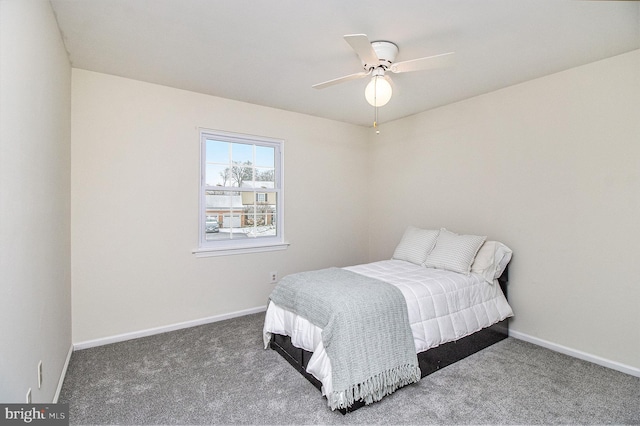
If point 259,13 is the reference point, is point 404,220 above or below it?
below

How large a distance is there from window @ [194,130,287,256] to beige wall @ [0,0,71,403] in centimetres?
129

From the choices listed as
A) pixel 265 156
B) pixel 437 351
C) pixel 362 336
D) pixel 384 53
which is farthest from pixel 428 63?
pixel 265 156

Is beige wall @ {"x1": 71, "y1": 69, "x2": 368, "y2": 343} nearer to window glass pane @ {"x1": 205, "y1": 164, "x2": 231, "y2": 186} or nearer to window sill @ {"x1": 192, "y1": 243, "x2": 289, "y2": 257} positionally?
window sill @ {"x1": 192, "y1": 243, "x2": 289, "y2": 257}

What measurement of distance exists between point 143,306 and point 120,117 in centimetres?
177

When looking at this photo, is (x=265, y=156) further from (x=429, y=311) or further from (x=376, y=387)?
(x=376, y=387)

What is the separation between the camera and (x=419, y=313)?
7.69 feet

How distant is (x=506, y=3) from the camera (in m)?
1.85

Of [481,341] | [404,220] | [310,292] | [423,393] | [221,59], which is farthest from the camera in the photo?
[404,220]

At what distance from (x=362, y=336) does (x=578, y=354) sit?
201 cm

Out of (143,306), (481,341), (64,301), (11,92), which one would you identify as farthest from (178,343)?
(481,341)

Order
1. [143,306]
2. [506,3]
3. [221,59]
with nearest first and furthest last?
1. [506,3]
2. [221,59]
3. [143,306]

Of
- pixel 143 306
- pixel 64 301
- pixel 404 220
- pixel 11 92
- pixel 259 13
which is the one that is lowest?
pixel 143 306

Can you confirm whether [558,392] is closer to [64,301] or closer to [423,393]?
[423,393]

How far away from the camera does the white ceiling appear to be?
191 cm
